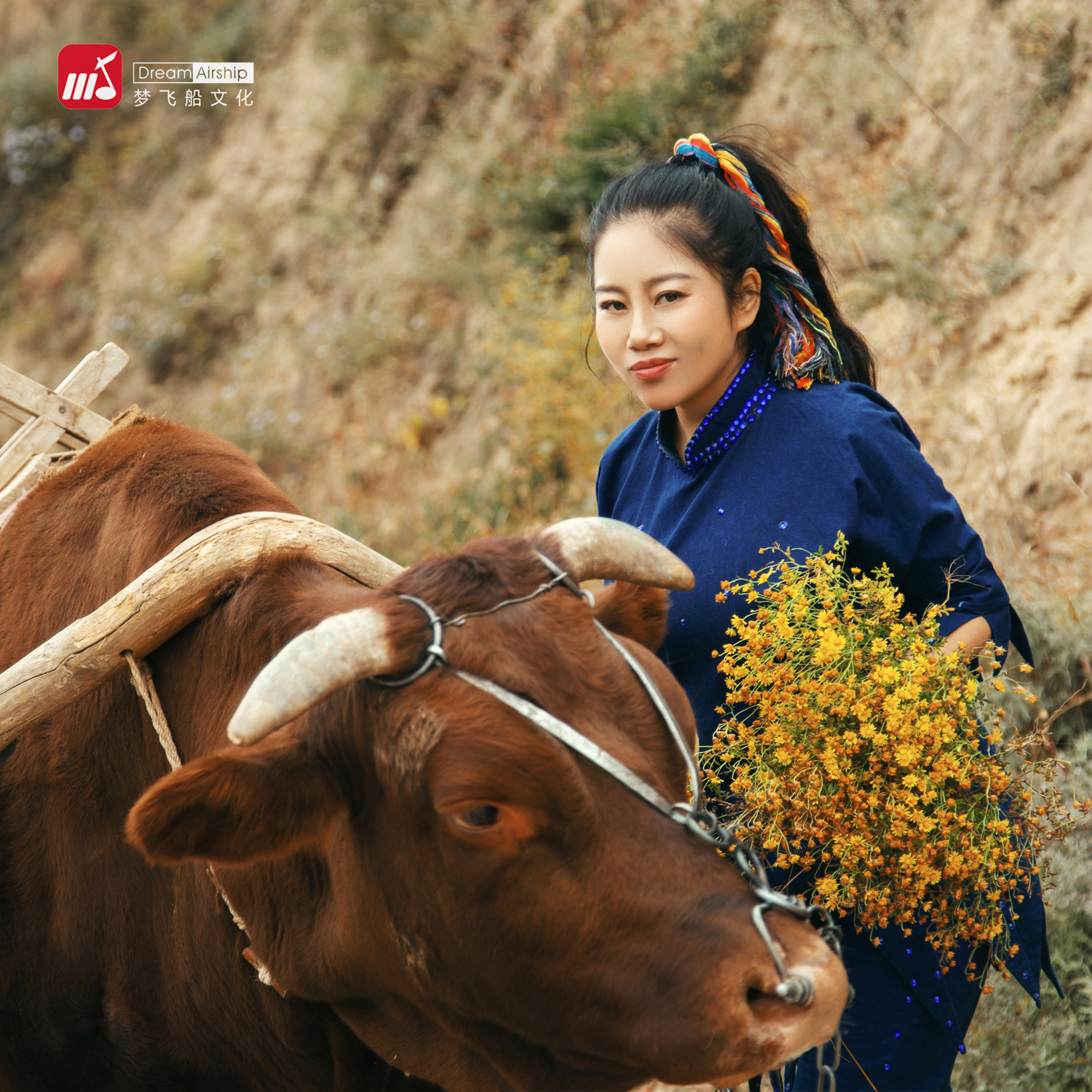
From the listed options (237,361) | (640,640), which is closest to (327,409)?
(237,361)

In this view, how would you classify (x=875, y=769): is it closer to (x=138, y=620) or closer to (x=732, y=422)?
(x=732, y=422)

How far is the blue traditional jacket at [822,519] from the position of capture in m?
2.38

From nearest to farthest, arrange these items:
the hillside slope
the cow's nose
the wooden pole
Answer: the cow's nose → the wooden pole → the hillside slope

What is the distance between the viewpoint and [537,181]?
33.1 ft

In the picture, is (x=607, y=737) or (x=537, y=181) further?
(x=537, y=181)

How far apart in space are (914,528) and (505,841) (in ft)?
4.07

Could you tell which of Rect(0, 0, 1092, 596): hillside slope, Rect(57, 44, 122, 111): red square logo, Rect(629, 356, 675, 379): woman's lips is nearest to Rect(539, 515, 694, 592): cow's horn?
Rect(629, 356, 675, 379): woman's lips

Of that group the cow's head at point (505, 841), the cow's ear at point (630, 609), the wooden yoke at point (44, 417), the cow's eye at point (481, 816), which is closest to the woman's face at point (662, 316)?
the cow's ear at point (630, 609)

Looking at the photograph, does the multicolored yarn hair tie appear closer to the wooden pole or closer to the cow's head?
the cow's head

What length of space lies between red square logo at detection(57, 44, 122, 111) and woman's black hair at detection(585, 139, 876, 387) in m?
14.7

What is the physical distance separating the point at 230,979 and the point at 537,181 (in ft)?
29.5

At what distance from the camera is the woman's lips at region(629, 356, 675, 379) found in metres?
2.54

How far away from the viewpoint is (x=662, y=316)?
2.52m

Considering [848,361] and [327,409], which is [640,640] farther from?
[327,409]
